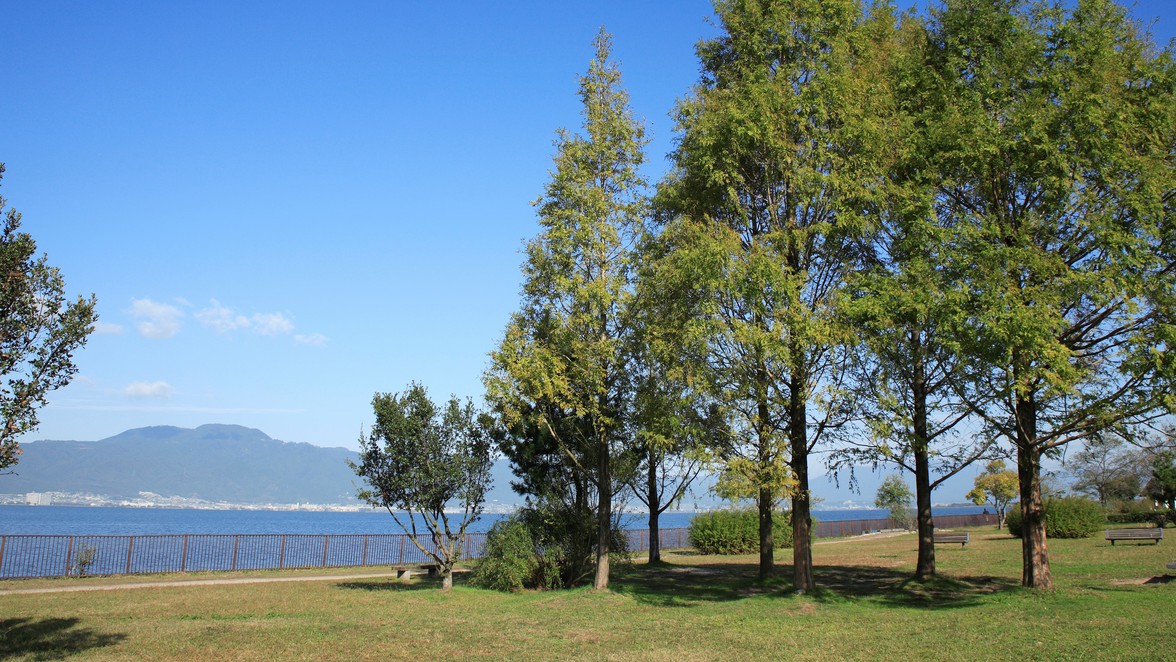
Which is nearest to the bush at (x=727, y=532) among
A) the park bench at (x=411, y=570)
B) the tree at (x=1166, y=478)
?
the park bench at (x=411, y=570)

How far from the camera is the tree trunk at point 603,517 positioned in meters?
18.9

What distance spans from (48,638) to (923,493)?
19523 millimetres

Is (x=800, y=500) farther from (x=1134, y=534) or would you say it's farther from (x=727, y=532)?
(x=727, y=532)

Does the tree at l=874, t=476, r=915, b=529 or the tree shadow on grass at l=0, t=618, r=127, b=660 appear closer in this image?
the tree shadow on grass at l=0, t=618, r=127, b=660

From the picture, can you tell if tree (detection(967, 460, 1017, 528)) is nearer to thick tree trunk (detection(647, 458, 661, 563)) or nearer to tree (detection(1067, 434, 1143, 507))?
tree (detection(1067, 434, 1143, 507))

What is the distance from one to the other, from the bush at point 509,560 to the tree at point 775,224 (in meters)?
6.43

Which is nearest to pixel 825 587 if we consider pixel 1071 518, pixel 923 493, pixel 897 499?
pixel 923 493

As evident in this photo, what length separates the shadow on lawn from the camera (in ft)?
54.6

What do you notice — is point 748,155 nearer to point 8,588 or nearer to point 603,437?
point 603,437

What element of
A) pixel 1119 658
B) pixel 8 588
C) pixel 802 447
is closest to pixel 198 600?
pixel 8 588

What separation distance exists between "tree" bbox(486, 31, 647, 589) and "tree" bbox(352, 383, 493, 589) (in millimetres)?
1810

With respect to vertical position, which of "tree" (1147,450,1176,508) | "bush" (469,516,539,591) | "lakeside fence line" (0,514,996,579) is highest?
"tree" (1147,450,1176,508)

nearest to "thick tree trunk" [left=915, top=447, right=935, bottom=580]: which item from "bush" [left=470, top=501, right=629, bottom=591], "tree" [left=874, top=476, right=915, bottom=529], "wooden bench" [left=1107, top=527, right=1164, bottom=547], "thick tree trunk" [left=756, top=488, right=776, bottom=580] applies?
"thick tree trunk" [left=756, top=488, right=776, bottom=580]

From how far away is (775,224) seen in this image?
57.7 feet
